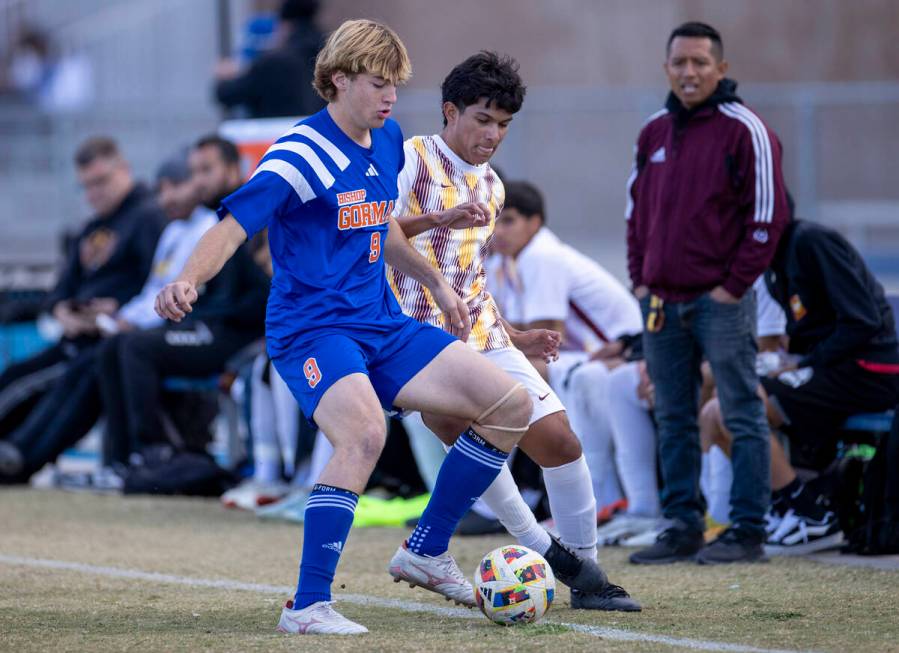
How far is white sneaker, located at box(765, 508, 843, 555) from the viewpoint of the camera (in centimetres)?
727

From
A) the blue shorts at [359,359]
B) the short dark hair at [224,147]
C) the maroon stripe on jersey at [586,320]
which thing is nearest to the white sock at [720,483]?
the maroon stripe on jersey at [586,320]

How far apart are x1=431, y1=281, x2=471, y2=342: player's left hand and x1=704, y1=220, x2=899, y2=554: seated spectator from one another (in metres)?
2.26

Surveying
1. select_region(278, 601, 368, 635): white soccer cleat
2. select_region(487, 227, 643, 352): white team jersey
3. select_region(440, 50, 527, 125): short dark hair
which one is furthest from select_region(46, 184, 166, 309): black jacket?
select_region(278, 601, 368, 635): white soccer cleat

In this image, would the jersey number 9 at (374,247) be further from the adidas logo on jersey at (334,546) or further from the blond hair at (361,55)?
the adidas logo on jersey at (334,546)

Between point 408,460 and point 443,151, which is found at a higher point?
point 443,151

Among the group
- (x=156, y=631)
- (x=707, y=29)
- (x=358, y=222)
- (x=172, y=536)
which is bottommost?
(x=172, y=536)

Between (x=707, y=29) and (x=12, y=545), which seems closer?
(x=707, y=29)

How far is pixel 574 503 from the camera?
227 inches

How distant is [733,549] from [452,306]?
2.07 m

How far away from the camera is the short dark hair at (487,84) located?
5723 mm

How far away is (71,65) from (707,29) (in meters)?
16.3

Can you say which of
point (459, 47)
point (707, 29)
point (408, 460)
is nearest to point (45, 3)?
point (459, 47)

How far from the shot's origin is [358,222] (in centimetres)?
532

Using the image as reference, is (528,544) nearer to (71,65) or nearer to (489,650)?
(489,650)
